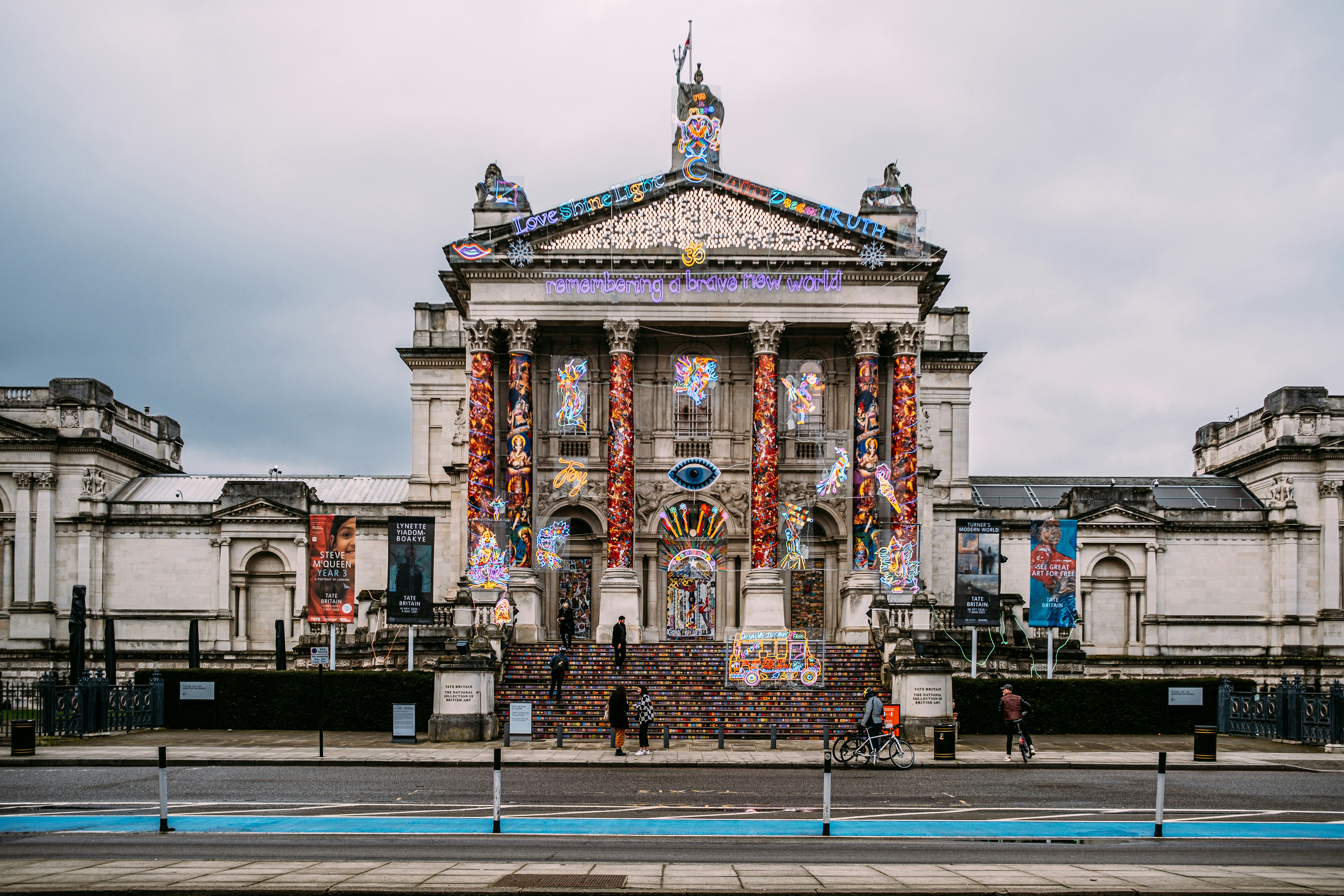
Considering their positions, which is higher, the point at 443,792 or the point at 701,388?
the point at 701,388

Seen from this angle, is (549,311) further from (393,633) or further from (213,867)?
(213,867)

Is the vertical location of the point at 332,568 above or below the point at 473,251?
below

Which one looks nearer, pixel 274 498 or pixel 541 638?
pixel 541 638

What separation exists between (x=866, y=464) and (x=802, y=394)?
169 inches

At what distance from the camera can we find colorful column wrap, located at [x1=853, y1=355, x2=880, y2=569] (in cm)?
4344

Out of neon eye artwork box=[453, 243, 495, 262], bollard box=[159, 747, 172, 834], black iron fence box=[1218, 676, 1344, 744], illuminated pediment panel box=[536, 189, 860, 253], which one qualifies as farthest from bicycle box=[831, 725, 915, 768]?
neon eye artwork box=[453, 243, 495, 262]

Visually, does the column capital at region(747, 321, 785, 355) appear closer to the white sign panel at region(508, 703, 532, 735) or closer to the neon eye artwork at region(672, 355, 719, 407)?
the neon eye artwork at region(672, 355, 719, 407)

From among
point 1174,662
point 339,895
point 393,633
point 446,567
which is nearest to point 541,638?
point 393,633

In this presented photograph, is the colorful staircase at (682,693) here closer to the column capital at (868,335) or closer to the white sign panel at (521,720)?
the white sign panel at (521,720)

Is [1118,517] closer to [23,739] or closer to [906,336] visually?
[906,336]

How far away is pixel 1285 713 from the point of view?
34.7 meters

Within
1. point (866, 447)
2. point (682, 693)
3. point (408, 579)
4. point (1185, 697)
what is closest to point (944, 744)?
point (682, 693)

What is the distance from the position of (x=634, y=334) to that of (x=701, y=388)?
3742 mm

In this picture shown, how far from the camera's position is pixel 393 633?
140 feet
